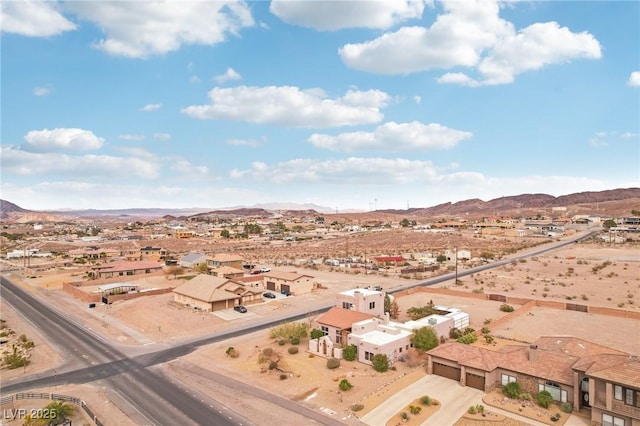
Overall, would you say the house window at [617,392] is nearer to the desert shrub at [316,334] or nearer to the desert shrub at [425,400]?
the desert shrub at [425,400]

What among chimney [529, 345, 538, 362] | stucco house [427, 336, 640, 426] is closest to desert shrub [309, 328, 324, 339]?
stucco house [427, 336, 640, 426]

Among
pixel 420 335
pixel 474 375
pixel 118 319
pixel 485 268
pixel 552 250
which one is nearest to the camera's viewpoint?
pixel 474 375

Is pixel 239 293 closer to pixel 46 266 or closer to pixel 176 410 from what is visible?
pixel 176 410

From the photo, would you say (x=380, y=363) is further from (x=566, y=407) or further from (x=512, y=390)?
(x=566, y=407)

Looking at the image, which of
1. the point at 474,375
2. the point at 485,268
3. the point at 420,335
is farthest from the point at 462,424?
the point at 485,268

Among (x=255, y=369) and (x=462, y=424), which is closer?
(x=462, y=424)

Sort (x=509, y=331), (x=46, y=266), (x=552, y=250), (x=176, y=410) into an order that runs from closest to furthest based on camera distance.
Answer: (x=176, y=410) → (x=509, y=331) → (x=46, y=266) → (x=552, y=250)
